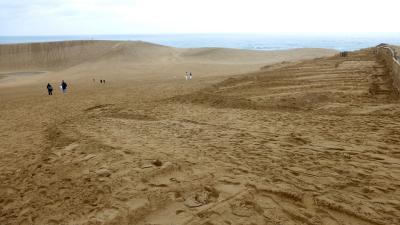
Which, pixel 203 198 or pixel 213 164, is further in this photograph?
pixel 213 164

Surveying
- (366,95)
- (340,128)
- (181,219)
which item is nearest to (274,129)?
(340,128)

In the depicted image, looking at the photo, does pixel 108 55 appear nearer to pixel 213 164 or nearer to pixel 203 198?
pixel 213 164

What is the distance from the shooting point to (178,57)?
5141 cm

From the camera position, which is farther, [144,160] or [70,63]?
[70,63]

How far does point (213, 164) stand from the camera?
5297 millimetres

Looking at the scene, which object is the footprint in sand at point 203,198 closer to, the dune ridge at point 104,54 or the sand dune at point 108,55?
the sand dune at point 108,55

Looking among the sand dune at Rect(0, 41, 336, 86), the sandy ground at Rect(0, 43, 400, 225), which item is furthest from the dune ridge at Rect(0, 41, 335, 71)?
the sandy ground at Rect(0, 43, 400, 225)

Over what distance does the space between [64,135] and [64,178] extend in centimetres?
308

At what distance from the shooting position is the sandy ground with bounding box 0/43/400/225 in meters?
3.94

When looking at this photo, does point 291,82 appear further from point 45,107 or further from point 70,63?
point 70,63

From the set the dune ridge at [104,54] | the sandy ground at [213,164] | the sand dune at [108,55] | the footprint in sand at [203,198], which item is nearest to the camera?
the sandy ground at [213,164]

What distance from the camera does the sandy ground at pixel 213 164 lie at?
3936 mm

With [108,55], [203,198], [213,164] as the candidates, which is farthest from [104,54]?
[203,198]

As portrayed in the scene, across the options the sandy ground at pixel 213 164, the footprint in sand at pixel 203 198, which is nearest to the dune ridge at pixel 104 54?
the sandy ground at pixel 213 164
